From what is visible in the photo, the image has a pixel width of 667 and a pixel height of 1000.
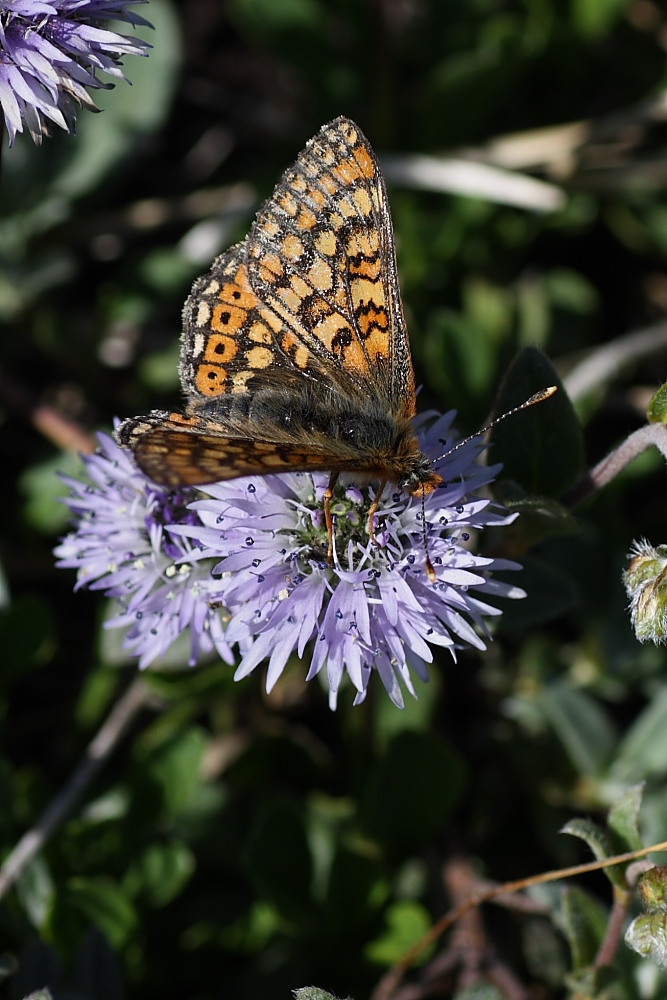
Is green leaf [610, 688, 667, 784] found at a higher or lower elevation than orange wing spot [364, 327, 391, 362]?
lower

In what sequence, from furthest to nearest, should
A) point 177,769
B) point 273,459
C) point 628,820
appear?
1. point 177,769
2. point 628,820
3. point 273,459

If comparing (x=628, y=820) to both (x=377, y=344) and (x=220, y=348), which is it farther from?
(x=220, y=348)

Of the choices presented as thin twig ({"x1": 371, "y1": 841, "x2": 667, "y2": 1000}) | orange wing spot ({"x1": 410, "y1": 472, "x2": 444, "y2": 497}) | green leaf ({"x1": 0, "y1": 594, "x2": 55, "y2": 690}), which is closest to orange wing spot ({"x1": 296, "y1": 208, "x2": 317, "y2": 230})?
orange wing spot ({"x1": 410, "y1": 472, "x2": 444, "y2": 497})

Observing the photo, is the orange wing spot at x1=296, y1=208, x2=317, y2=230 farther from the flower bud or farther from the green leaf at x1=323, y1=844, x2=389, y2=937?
the green leaf at x1=323, y1=844, x2=389, y2=937

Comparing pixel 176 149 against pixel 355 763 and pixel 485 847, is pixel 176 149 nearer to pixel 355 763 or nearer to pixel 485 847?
pixel 355 763

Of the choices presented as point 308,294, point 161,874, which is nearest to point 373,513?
point 308,294

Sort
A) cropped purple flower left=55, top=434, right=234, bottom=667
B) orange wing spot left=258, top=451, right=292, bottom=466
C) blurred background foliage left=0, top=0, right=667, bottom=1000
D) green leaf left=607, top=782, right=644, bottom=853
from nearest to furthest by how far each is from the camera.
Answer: orange wing spot left=258, top=451, right=292, bottom=466 < green leaf left=607, top=782, right=644, bottom=853 < cropped purple flower left=55, top=434, right=234, bottom=667 < blurred background foliage left=0, top=0, right=667, bottom=1000
